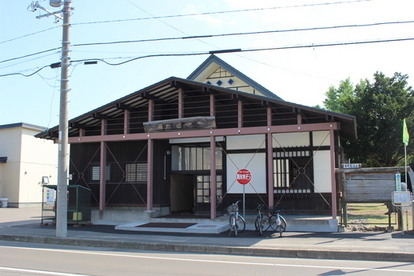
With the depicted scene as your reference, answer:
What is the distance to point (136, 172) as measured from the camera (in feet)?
62.2

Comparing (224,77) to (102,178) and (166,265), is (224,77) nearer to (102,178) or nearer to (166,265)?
(102,178)

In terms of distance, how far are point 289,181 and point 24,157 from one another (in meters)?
22.0

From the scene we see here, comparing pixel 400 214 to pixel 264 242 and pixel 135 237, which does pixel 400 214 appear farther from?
pixel 135 237

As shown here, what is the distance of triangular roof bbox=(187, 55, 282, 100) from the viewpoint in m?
19.8

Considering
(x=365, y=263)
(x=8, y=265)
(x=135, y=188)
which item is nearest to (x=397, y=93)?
(x=135, y=188)

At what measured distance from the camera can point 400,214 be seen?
13.8 meters

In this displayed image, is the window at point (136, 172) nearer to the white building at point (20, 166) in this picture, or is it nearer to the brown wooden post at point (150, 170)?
the brown wooden post at point (150, 170)

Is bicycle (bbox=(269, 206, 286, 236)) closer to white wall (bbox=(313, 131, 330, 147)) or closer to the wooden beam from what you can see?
the wooden beam

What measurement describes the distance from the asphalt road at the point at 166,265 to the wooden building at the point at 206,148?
15.6ft

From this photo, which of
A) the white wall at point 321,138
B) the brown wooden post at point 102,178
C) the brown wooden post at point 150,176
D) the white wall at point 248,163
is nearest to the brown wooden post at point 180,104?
the brown wooden post at point 150,176

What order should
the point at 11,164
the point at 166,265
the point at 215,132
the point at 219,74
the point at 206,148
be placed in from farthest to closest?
the point at 11,164, the point at 219,74, the point at 206,148, the point at 215,132, the point at 166,265

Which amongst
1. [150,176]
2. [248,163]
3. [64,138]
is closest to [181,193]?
[150,176]

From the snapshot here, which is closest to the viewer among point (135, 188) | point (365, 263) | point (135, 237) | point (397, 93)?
point (365, 263)

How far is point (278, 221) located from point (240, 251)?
2.58 m
